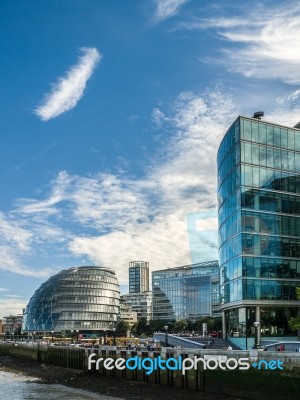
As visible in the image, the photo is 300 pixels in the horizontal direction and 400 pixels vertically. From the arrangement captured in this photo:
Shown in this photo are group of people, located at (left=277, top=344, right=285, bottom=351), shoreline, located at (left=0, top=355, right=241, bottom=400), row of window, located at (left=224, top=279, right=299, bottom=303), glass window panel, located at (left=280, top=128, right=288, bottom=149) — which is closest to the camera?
shoreline, located at (left=0, top=355, right=241, bottom=400)

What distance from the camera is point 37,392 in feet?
144

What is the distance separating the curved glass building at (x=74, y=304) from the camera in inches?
7402

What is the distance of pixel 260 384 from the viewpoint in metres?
33.7

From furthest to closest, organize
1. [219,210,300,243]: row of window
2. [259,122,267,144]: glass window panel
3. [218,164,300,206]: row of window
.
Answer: [259,122,267,144]: glass window panel, [218,164,300,206]: row of window, [219,210,300,243]: row of window

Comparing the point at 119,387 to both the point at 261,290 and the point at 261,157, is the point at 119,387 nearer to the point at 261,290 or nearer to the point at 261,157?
the point at 261,290

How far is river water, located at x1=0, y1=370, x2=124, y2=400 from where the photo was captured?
40.3 metres

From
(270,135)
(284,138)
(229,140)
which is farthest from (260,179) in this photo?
(284,138)

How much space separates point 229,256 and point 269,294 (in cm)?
791

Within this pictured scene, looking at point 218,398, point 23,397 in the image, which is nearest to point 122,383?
point 23,397

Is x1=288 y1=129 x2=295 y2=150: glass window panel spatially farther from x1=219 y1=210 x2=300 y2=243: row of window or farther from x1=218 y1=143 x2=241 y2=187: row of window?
x1=219 y1=210 x2=300 y2=243: row of window

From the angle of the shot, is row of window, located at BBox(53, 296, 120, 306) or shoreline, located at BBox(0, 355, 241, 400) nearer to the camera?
shoreline, located at BBox(0, 355, 241, 400)

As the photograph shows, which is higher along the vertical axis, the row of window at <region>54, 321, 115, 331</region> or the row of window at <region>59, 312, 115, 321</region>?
the row of window at <region>59, 312, 115, 321</region>

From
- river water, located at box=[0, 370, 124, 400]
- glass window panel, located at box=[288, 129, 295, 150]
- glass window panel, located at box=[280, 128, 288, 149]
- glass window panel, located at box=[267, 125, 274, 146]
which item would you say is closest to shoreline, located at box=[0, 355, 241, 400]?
river water, located at box=[0, 370, 124, 400]

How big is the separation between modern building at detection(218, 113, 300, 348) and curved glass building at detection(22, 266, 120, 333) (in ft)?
Result: 396
